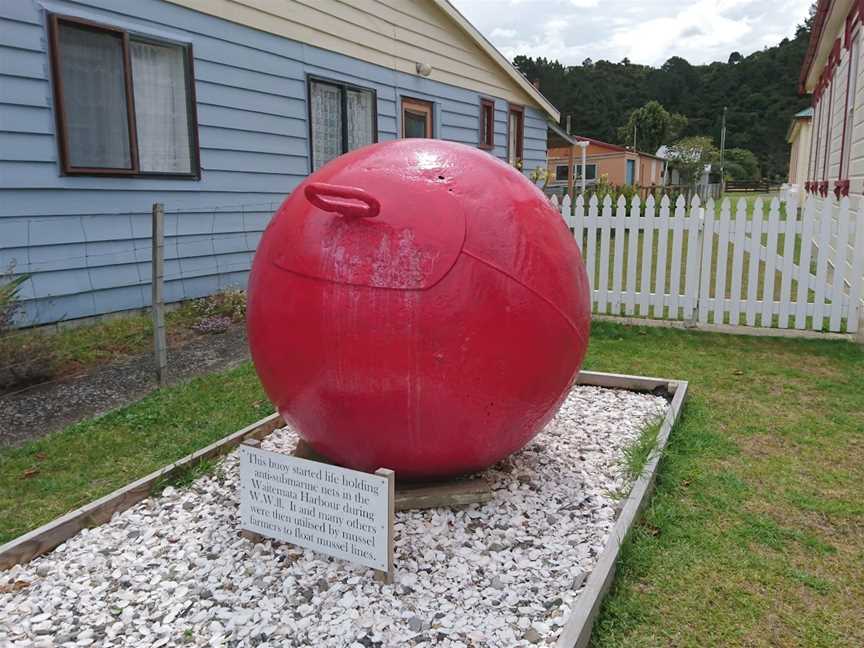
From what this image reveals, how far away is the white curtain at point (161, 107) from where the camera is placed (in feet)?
22.4

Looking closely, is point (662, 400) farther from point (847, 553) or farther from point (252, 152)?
point (252, 152)

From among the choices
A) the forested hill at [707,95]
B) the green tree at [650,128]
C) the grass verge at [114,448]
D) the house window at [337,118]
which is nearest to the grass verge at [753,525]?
the grass verge at [114,448]

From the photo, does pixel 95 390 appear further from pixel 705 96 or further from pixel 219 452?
pixel 705 96

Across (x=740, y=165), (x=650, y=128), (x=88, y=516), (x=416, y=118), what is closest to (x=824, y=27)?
(x=416, y=118)

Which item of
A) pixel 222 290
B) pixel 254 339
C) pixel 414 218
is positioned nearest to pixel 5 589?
pixel 254 339

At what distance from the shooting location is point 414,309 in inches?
102

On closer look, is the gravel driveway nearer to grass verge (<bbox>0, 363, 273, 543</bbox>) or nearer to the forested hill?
grass verge (<bbox>0, 363, 273, 543</bbox>)

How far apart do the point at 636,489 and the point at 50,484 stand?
3.03 metres

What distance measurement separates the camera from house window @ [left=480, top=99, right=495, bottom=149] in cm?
1387

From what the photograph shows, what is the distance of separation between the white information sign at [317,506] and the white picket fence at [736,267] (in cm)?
475

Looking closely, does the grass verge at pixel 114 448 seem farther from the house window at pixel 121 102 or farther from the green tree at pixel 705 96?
the green tree at pixel 705 96

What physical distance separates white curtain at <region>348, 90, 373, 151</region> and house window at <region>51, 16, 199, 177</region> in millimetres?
3158

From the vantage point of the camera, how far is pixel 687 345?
670 centimetres

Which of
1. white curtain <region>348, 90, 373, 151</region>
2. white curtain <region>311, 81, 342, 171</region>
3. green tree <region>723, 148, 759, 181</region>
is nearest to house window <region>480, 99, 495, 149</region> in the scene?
white curtain <region>348, 90, 373, 151</region>
